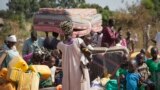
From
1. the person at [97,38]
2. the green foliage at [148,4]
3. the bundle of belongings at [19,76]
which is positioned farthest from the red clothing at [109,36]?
the green foliage at [148,4]

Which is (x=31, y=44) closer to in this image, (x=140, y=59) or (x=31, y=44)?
(x=31, y=44)

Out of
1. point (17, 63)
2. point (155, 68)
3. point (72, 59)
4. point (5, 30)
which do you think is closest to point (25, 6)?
point (5, 30)

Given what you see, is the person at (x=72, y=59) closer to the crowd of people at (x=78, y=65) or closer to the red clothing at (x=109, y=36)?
the crowd of people at (x=78, y=65)

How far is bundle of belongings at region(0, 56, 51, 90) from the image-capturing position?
7625mm

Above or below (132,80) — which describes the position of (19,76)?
above

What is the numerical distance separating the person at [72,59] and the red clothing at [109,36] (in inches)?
150

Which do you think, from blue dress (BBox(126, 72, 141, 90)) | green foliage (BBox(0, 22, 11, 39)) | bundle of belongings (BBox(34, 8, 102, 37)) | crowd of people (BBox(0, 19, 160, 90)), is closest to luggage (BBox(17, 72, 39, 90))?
crowd of people (BBox(0, 19, 160, 90))

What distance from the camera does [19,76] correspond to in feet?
25.0

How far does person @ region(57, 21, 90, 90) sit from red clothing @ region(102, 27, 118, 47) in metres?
3.82

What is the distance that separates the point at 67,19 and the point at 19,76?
18.3ft

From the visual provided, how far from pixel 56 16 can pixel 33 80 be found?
5.88m

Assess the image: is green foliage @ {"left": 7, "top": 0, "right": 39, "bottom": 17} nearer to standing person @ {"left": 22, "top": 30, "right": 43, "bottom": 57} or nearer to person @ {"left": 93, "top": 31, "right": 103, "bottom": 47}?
person @ {"left": 93, "top": 31, "right": 103, "bottom": 47}

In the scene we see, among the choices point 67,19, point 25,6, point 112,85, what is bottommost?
point 25,6

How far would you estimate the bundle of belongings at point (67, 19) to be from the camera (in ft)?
43.0
